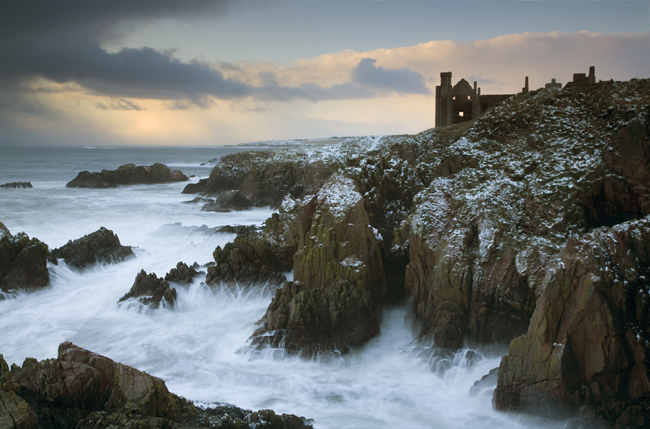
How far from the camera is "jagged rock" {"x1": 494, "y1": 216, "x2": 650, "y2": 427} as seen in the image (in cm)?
1212

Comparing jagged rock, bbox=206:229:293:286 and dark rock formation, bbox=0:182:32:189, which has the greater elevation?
dark rock formation, bbox=0:182:32:189

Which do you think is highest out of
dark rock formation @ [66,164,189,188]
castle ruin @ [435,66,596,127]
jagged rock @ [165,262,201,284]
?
castle ruin @ [435,66,596,127]

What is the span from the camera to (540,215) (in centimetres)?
1830

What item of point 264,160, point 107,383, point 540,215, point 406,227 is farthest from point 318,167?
point 107,383

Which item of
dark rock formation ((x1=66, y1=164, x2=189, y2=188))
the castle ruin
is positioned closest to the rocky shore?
the castle ruin

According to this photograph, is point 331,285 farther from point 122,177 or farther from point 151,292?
point 122,177

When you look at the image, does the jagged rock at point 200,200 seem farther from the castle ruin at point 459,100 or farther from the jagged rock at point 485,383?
the jagged rock at point 485,383

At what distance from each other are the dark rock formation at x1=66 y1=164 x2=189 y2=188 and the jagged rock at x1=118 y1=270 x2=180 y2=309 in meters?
44.0

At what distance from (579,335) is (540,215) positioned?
6778 mm

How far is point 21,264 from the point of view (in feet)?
75.2

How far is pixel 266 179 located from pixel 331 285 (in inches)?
1196

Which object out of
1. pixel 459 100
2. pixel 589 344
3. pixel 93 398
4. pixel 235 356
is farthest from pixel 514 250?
pixel 459 100

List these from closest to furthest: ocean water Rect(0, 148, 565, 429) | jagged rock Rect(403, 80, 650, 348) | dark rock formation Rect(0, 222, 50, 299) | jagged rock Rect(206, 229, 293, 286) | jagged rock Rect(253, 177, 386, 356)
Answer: ocean water Rect(0, 148, 565, 429)
jagged rock Rect(403, 80, 650, 348)
jagged rock Rect(253, 177, 386, 356)
jagged rock Rect(206, 229, 293, 286)
dark rock formation Rect(0, 222, 50, 299)

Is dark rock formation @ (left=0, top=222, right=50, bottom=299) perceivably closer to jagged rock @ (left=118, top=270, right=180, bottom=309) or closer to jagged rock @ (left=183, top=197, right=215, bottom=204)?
jagged rock @ (left=118, top=270, right=180, bottom=309)
